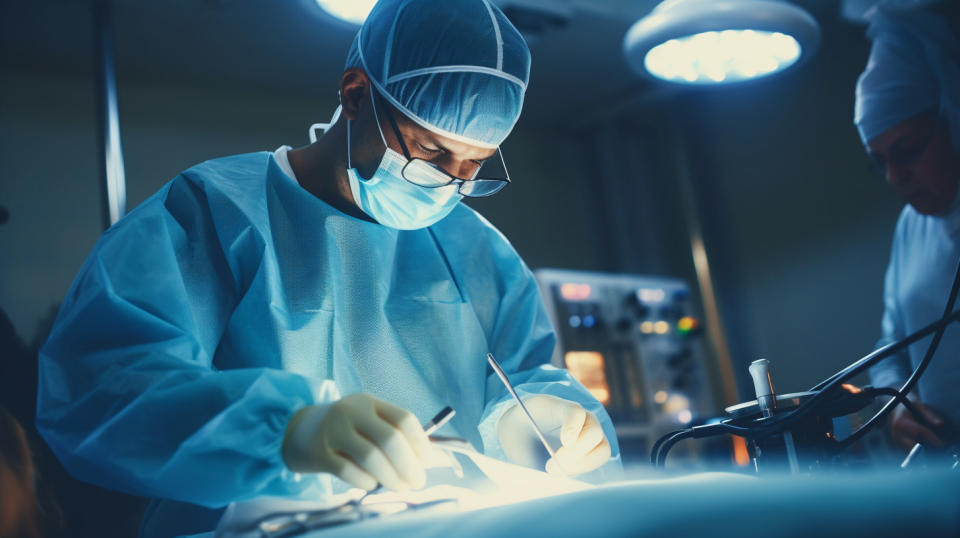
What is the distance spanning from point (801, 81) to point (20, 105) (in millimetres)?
3132

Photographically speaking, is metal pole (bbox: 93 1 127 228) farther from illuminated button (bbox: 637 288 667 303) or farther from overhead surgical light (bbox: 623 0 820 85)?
illuminated button (bbox: 637 288 667 303)

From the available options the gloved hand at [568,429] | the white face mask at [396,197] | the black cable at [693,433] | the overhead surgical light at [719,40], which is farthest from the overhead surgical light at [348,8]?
the black cable at [693,433]

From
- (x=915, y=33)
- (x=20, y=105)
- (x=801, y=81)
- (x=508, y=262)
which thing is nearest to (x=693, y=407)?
(x=801, y=81)

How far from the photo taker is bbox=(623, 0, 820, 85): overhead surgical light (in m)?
1.65

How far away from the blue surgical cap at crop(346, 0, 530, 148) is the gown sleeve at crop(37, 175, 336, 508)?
0.44 m

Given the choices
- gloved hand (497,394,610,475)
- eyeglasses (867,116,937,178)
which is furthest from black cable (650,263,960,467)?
eyeglasses (867,116,937,178)

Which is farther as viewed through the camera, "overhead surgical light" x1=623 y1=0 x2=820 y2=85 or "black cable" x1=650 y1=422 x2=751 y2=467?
"overhead surgical light" x1=623 y1=0 x2=820 y2=85

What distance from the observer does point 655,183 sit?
3.93 m

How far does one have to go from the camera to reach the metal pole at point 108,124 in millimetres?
2318

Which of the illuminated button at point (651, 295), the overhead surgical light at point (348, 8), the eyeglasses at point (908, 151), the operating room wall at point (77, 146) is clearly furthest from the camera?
the illuminated button at point (651, 295)

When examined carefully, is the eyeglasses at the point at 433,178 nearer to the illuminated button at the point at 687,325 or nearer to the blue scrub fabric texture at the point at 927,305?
the blue scrub fabric texture at the point at 927,305

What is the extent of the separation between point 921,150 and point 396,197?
149cm

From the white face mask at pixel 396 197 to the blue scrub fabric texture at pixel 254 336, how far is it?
0.06 meters

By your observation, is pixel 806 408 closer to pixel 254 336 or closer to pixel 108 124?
pixel 254 336
